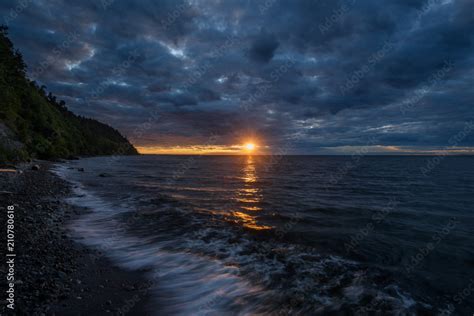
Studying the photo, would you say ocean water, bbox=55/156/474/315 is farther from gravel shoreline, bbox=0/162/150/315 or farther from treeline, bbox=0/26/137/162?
treeline, bbox=0/26/137/162

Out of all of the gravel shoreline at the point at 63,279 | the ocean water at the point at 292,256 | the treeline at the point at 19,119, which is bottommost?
the ocean water at the point at 292,256

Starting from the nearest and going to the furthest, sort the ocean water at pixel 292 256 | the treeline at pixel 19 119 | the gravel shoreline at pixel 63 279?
the gravel shoreline at pixel 63 279 → the ocean water at pixel 292 256 → the treeline at pixel 19 119

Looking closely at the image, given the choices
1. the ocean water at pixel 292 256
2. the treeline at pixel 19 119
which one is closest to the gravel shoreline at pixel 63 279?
the ocean water at pixel 292 256

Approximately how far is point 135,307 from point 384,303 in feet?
21.3

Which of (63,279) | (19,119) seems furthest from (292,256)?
(19,119)

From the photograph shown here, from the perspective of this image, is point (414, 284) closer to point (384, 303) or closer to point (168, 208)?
point (384, 303)

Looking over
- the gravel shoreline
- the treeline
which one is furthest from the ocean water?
the treeline

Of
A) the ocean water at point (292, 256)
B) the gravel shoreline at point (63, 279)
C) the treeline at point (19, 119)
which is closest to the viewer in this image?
the gravel shoreline at point (63, 279)

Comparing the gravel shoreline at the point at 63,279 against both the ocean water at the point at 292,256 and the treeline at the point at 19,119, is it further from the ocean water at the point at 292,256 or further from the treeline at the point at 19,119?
the treeline at the point at 19,119

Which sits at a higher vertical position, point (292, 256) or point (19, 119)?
point (19, 119)

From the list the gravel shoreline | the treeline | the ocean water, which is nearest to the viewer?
the gravel shoreline

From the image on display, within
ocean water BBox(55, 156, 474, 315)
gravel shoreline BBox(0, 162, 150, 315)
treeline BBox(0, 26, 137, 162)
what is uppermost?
treeline BBox(0, 26, 137, 162)

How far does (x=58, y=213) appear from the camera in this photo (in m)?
13.9

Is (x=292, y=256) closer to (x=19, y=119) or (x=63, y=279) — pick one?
(x=63, y=279)
